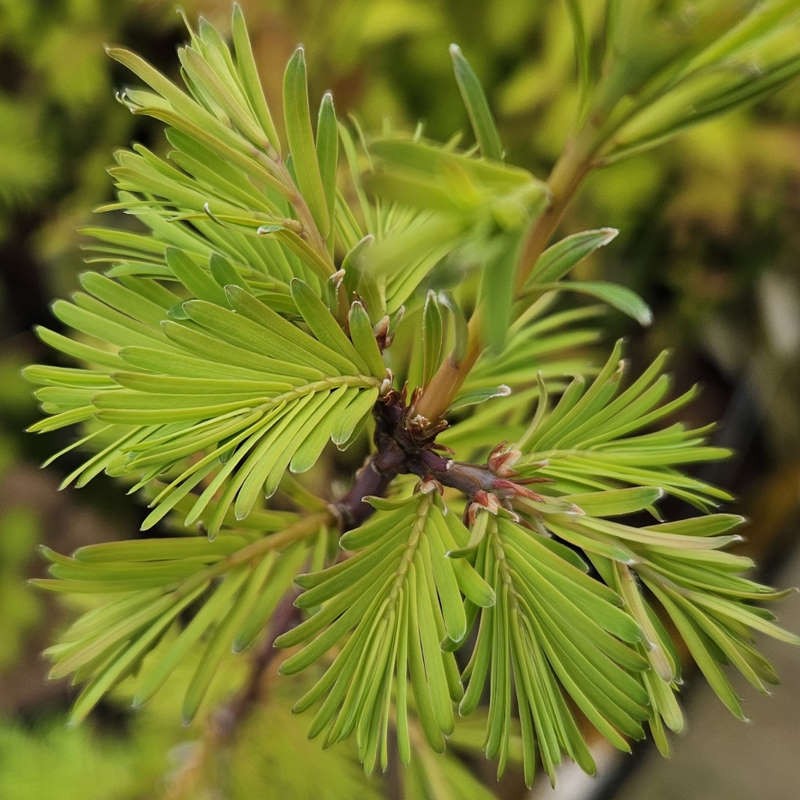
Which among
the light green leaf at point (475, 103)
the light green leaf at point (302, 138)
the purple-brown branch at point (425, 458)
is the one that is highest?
the light green leaf at point (475, 103)

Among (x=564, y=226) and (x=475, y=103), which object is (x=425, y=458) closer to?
(x=475, y=103)

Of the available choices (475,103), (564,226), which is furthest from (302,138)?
(564,226)

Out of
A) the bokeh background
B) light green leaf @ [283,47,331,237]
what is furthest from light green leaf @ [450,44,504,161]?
the bokeh background

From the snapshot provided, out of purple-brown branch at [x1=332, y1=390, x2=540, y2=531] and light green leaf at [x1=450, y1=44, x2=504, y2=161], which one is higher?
light green leaf at [x1=450, y1=44, x2=504, y2=161]

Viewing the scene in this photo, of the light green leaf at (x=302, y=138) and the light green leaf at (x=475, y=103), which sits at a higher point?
the light green leaf at (x=475, y=103)

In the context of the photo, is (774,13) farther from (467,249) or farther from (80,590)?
(80,590)

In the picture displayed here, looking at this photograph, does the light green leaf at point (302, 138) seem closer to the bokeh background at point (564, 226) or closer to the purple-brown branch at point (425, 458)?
the purple-brown branch at point (425, 458)

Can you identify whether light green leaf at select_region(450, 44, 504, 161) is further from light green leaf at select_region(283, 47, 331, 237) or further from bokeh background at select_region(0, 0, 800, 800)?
bokeh background at select_region(0, 0, 800, 800)

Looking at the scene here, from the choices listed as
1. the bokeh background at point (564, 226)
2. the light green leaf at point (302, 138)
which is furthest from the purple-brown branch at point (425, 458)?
the bokeh background at point (564, 226)

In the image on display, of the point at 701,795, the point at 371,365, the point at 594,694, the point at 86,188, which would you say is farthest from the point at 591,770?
the point at 86,188
